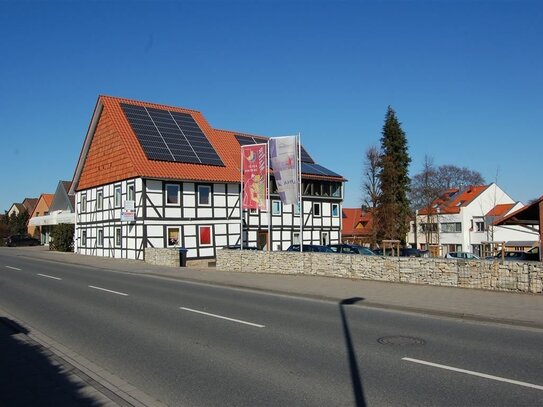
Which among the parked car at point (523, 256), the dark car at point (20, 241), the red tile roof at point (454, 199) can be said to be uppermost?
the red tile roof at point (454, 199)

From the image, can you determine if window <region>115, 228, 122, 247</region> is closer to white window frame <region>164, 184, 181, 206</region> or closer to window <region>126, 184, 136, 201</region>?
window <region>126, 184, 136, 201</region>

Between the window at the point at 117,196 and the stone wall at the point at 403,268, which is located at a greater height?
the window at the point at 117,196

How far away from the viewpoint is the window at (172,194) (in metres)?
36.2

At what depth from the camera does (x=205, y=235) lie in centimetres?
3775

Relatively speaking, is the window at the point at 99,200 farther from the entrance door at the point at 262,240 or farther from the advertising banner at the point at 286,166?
the advertising banner at the point at 286,166

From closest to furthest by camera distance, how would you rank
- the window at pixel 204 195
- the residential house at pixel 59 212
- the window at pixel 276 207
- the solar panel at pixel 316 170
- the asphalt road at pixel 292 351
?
1. the asphalt road at pixel 292 351
2. the window at pixel 204 195
3. the window at pixel 276 207
4. the solar panel at pixel 316 170
5. the residential house at pixel 59 212

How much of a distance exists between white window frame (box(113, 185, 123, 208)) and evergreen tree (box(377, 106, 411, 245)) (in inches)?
1094

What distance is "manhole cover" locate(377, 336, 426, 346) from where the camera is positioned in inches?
352

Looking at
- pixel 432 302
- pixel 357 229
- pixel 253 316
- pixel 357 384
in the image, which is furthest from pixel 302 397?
pixel 357 229

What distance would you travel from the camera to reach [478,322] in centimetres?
1129

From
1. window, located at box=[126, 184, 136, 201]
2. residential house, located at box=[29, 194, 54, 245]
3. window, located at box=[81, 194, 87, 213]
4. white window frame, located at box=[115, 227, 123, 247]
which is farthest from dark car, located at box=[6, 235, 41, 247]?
window, located at box=[126, 184, 136, 201]

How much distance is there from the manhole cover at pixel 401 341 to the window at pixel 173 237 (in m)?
28.1

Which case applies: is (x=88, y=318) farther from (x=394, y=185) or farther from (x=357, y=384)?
(x=394, y=185)

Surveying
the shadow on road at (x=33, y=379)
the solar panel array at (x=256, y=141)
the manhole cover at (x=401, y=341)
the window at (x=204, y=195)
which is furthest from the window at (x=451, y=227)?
the shadow on road at (x=33, y=379)
